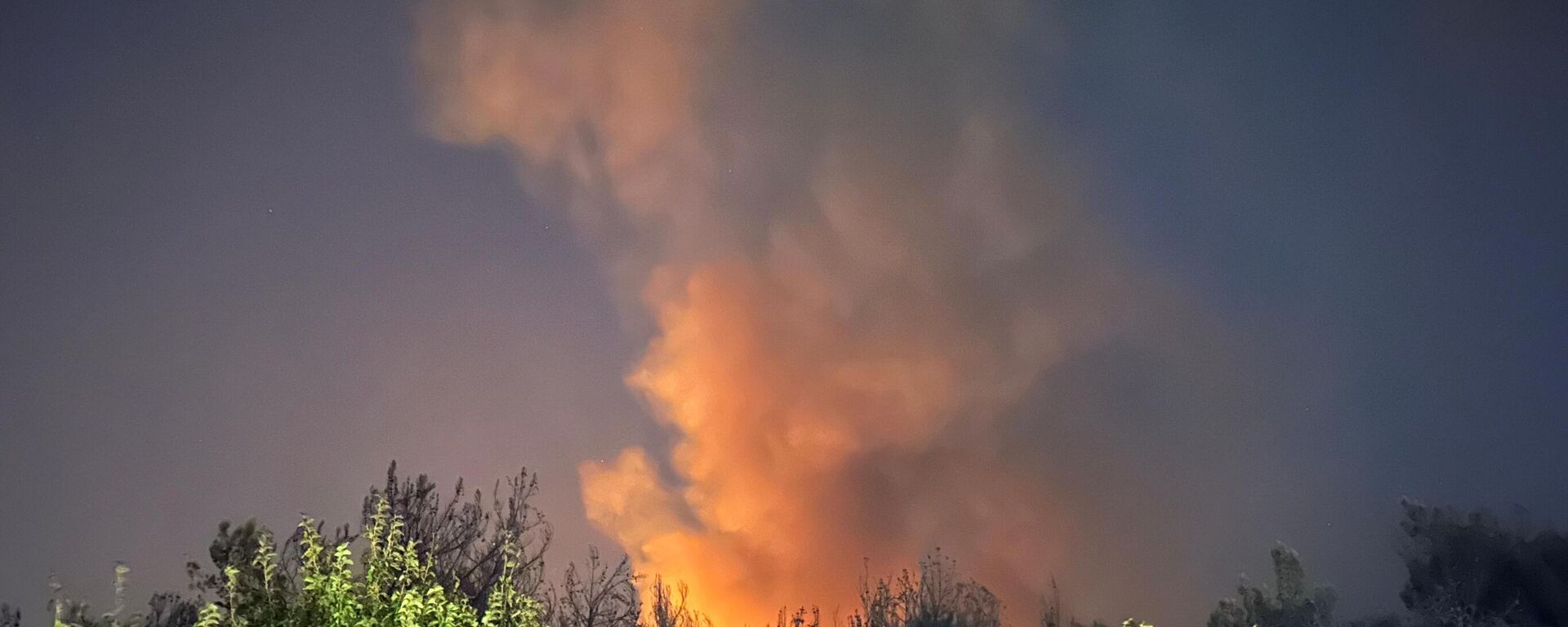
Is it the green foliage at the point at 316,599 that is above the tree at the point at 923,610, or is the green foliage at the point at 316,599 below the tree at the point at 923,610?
below

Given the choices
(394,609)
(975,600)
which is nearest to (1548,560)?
(975,600)

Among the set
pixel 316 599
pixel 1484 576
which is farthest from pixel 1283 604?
pixel 316 599

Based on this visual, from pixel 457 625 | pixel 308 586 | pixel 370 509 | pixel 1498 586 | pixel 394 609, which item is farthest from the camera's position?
pixel 1498 586

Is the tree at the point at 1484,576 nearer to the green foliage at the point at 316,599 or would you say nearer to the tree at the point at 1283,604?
the tree at the point at 1283,604

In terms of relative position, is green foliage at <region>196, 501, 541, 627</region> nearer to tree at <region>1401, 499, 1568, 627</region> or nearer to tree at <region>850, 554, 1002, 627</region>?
tree at <region>850, 554, 1002, 627</region>

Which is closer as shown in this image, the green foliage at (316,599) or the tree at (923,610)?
the green foliage at (316,599)

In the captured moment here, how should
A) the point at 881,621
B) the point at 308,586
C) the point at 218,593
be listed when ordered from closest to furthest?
the point at 308,586
the point at 218,593
the point at 881,621

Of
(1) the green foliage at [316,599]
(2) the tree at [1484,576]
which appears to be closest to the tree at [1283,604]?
(2) the tree at [1484,576]

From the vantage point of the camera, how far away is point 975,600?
1549 inches

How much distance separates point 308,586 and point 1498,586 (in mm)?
45643

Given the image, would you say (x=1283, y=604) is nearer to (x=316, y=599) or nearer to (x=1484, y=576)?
(x=1484, y=576)

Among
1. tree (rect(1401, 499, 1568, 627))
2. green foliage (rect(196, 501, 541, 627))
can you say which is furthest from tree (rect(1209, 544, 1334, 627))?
green foliage (rect(196, 501, 541, 627))

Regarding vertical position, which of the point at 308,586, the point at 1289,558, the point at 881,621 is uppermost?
the point at 1289,558

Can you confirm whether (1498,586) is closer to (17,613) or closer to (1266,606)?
(1266,606)
